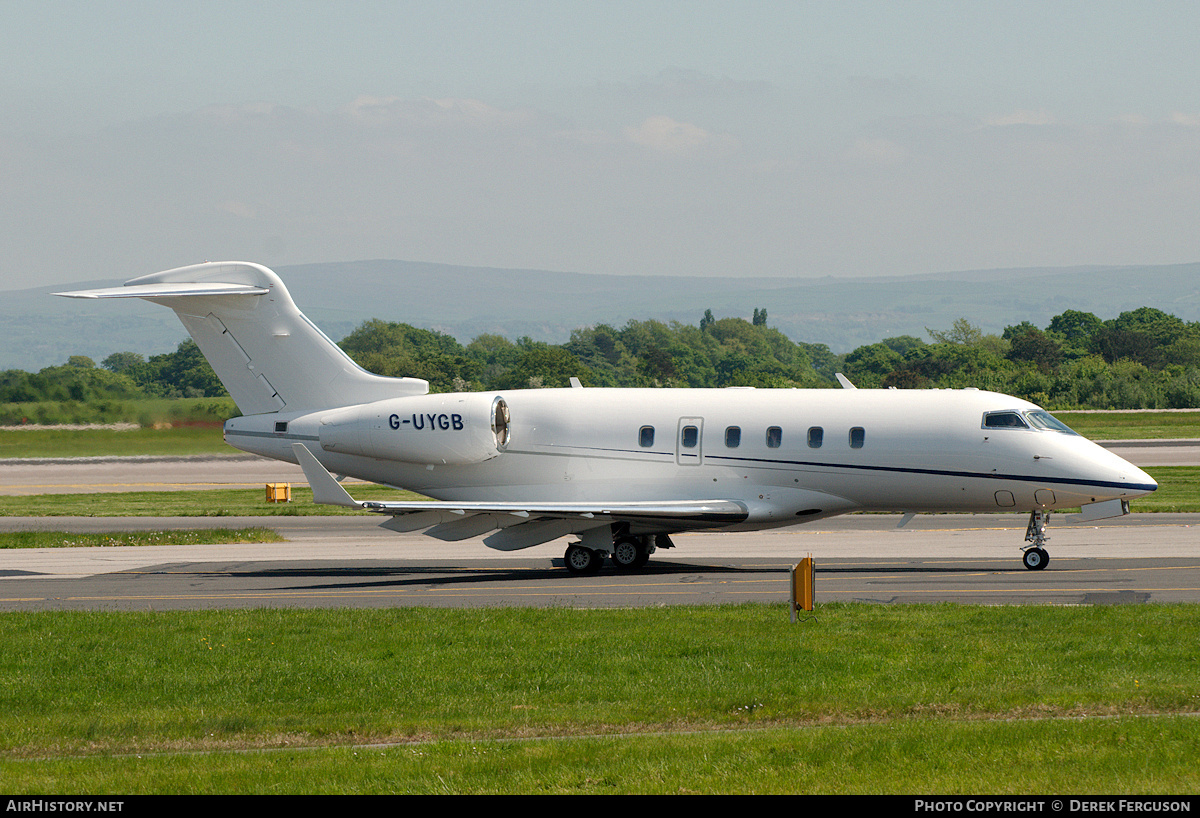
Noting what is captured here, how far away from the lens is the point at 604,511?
25812mm

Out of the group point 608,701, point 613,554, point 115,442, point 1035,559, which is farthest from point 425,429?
point 115,442

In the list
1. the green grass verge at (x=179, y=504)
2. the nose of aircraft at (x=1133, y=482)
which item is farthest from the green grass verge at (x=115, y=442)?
the nose of aircraft at (x=1133, y=482)

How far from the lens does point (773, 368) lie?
140625 mm

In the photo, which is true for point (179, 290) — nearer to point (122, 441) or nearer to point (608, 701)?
point (608, 701)

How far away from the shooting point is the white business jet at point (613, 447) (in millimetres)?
25297

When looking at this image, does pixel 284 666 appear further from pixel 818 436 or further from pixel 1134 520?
pixel 1134 520

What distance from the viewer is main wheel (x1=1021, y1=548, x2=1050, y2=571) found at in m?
24.7

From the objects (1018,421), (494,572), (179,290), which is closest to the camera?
(1018,421)

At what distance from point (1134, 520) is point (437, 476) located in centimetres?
1898

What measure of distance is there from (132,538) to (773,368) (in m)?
112

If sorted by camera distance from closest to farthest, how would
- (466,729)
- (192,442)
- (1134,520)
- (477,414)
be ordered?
(466,729) < (477,414) < (1134,520) < (192,442)

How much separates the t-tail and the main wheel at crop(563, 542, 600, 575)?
5.69m

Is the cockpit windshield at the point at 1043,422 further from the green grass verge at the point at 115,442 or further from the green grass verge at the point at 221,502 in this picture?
the green grass verge at the point at 115,442
